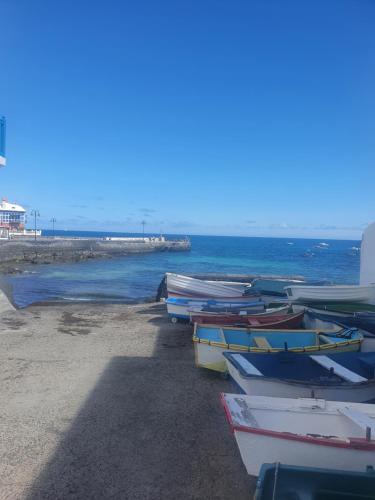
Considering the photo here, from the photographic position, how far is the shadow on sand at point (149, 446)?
4.62 meters

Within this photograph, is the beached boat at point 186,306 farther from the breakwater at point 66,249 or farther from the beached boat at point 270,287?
the breakwater at point 66,249

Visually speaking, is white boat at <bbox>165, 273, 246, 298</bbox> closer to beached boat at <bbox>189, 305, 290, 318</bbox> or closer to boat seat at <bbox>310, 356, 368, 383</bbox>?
beached boat at <bbox>189, 305, 290, 318</bbox>

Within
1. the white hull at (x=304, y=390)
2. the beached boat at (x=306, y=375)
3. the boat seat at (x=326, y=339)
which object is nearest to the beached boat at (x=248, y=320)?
the boat seat at (x=326, y=339)

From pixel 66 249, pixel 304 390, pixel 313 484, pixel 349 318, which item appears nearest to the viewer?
pixel 313 484

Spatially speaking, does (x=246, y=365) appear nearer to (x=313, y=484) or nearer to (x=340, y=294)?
(x=313, y=484)

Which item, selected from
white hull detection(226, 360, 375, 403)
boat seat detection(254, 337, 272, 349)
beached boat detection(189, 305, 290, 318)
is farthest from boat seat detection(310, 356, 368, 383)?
beached boat detection(189, 305, 290, 318)

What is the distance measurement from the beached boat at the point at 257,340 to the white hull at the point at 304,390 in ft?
6.86

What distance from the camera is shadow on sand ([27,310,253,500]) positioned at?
4.62 meters

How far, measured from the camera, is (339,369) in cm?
649

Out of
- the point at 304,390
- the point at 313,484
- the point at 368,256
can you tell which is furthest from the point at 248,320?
the point at 313,484

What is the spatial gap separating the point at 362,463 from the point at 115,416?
151 inches

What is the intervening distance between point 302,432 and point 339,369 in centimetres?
234

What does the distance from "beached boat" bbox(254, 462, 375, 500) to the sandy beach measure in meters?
→ 1.18

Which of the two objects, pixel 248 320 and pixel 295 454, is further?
pixel 248 320
